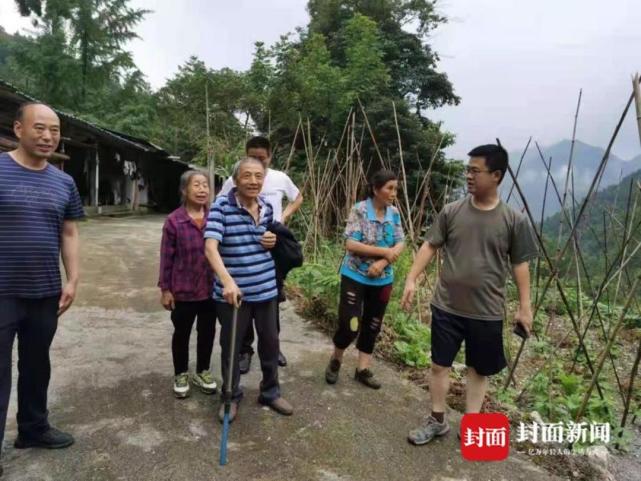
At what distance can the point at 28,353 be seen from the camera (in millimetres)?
1902

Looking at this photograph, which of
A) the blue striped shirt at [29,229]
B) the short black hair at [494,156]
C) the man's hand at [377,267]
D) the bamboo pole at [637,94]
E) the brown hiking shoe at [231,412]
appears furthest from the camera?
the man's hand at [377,267]

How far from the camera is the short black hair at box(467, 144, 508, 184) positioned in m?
2.08

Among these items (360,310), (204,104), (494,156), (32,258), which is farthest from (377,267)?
(204,104)

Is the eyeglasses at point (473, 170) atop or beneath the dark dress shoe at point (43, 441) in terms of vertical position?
atop

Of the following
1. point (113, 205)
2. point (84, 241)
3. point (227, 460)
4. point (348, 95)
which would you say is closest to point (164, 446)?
point (227, 460)

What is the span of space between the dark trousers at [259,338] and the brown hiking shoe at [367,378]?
62 centimetres

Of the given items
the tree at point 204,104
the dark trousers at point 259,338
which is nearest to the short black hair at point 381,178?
the dark trousers at point 259,338

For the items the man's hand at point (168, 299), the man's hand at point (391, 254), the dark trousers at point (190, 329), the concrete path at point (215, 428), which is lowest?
the concrete path at point (215, 428)

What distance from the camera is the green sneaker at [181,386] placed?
2.53m

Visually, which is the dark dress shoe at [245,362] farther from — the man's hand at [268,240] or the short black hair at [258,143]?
the short black hair at [258,143]

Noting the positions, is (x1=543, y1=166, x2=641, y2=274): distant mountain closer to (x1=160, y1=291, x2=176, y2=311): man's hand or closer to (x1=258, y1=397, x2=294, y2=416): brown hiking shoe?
(x1=258, y1=397, x2=294, y2=416): brown hiking shoe

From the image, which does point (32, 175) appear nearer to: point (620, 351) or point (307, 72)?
point (620, 351)

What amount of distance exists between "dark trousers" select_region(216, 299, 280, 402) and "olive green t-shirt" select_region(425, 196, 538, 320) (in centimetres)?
98

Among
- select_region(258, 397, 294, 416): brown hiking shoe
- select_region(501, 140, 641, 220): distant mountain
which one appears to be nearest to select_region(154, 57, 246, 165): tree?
select_region(501, 140, 641, 220): distant mountain
